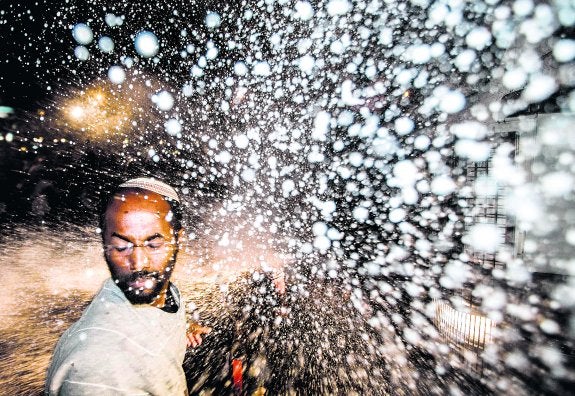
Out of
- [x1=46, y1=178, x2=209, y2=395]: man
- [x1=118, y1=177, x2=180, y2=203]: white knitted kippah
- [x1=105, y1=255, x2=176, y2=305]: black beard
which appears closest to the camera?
[x1=46, y1=178, x2=209, y2=395]: man

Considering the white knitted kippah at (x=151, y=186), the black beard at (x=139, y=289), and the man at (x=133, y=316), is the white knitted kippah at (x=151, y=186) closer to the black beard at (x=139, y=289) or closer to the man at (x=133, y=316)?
the man at (x=133, y=316)

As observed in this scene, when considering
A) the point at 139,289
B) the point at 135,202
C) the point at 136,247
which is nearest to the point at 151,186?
the point at 135,202

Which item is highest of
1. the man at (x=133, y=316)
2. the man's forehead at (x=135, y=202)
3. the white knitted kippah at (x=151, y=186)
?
the white knitted kippah at (x=151, y=186)

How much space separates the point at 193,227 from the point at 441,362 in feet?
34.1

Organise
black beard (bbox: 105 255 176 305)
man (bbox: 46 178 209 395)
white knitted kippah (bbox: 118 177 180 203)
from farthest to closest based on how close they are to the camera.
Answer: white knitted kippah (bbox: 118 177 180 203) < black beard (bbox: 105 255 176 305) < man (bbox: 46 178 209 395)

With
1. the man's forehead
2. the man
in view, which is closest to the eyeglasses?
the man

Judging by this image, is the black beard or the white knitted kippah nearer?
the black beard

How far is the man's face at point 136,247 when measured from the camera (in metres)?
1.72

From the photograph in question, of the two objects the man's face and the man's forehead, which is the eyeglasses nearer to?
the man's face

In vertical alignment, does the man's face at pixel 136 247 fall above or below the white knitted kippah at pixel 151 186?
below

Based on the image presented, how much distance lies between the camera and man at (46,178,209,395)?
1247 millimetres

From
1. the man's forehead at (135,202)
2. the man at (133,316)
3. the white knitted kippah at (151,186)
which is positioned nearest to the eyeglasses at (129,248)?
the man at (133,316)

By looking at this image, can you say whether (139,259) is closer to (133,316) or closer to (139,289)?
(139,289)

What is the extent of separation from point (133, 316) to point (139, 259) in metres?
0.37
